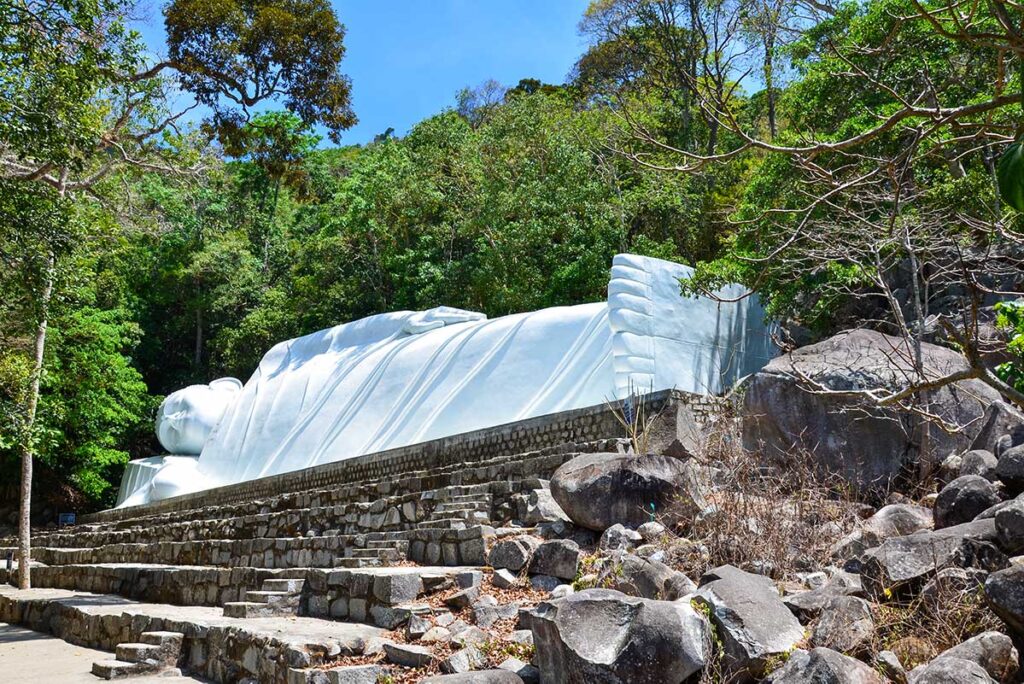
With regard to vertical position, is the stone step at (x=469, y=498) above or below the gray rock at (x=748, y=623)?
above

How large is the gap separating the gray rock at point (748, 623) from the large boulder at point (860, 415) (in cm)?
286

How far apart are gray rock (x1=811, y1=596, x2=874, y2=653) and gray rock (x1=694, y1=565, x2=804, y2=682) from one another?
0.10 meters

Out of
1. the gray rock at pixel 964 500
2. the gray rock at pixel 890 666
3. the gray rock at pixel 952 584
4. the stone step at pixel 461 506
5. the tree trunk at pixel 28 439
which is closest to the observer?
the gray rock at pixel 890 666

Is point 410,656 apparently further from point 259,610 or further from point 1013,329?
point 1013,329

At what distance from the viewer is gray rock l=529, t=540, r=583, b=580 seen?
5.76 meters

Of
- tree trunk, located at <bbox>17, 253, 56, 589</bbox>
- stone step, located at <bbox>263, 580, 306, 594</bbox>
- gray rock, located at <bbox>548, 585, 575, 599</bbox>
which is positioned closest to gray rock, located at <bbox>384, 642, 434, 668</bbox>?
gray rock, located at <bbox>548, 585, 575, 599</bbox>

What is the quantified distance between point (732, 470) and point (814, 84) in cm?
743

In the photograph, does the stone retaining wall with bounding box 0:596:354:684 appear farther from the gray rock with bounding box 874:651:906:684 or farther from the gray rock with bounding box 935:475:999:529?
the gray rock with bounding box 935:475:999:529

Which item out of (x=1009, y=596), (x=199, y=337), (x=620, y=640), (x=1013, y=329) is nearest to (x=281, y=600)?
(x=620, y=640)

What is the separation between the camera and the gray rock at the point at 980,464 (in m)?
5.55

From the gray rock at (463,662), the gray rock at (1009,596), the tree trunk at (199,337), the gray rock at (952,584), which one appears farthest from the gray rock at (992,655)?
the tree trunk at (199,337)

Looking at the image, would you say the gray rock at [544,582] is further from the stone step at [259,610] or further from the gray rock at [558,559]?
the stone step at [259,610]

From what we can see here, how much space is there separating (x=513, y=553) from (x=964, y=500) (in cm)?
263

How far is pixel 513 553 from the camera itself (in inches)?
240
